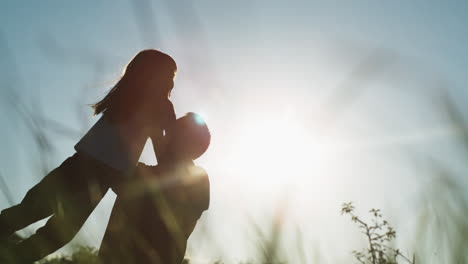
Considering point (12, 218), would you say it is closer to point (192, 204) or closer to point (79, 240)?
point (192, 204)

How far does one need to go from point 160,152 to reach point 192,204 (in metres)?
0.37

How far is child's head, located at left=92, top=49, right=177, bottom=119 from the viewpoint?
95.8 inches

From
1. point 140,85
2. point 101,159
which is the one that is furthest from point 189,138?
point 140,85

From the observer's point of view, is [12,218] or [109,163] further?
[109,163]

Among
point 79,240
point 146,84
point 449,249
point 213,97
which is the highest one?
point 146,84

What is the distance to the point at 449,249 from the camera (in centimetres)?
74

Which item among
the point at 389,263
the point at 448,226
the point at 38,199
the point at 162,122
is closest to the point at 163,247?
the point at 38,199

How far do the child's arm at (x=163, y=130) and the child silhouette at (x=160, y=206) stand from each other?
52mm

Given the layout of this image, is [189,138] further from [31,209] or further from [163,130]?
[31,209]

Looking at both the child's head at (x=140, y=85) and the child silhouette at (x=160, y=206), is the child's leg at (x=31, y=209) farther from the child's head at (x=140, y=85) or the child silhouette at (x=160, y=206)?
the child's head at (x=140, y=85)

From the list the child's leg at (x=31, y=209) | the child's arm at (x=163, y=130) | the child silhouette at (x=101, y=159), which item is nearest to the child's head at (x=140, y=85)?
the child silhouette at (x=101, y=159)

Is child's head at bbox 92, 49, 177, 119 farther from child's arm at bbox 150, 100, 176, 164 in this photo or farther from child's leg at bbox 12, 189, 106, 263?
child's leg at bbox 12, 189, 106, 263

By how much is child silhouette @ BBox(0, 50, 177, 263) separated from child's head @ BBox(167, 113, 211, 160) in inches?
3.2

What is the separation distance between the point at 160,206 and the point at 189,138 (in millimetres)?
577
